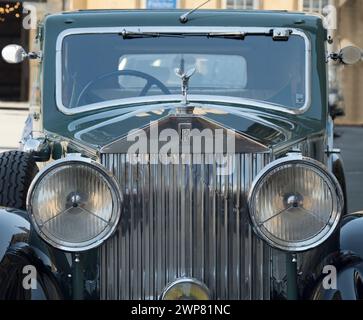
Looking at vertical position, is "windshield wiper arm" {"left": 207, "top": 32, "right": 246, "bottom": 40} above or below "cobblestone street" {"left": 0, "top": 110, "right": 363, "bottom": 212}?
above

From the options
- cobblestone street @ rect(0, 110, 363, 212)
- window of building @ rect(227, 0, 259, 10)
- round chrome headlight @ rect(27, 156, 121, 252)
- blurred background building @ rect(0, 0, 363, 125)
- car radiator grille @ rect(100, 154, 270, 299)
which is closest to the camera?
round chrome headlight @ rect(27, 156, 121, 252)

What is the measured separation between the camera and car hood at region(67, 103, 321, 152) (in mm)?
3774

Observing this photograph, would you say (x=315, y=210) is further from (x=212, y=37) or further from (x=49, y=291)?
(x=212, y=37)

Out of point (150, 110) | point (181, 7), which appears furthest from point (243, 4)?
point (150, 110)

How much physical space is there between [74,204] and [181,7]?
11723 millimetres

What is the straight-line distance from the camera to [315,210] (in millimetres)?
3662

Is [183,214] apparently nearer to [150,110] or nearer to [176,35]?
[150,110]

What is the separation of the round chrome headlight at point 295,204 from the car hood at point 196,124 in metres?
0.21

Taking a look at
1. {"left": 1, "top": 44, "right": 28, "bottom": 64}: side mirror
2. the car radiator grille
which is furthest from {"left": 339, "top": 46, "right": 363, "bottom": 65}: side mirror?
{"left": 1, "top": 44, "right": 28, "bottom": 64}: side mirror

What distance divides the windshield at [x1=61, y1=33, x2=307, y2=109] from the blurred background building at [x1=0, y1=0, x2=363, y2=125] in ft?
32.2

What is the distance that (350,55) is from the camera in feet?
17.1

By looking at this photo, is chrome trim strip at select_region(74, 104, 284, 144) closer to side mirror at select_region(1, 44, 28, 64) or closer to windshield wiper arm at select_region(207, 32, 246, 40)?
windshield wiper arm at select_region(207, 32, 246, 40)
